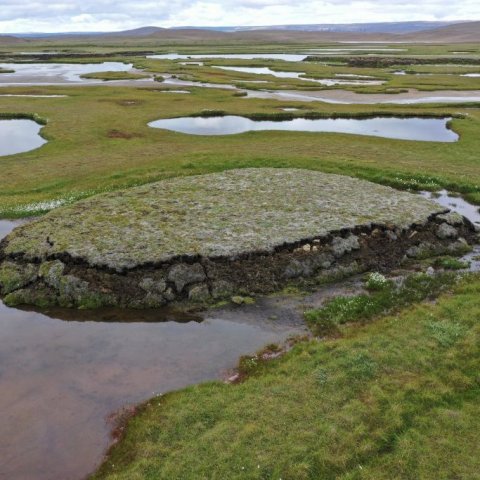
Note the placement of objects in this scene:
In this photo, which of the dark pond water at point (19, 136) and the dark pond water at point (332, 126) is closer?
the dark pond water at point (19, 136)

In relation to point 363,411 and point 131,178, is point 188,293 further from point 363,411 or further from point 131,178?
point 131,178

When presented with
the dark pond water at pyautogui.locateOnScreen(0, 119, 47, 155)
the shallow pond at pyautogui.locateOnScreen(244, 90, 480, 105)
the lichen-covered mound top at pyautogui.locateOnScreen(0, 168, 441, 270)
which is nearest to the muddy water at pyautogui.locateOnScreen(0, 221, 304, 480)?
the lichen-covered mound top at pyautogui.locateOnScreen(0, 168, 441, 270)

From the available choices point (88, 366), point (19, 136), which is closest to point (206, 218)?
point (88, 366)

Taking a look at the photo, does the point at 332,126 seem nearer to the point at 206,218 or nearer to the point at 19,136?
the point at 19,136

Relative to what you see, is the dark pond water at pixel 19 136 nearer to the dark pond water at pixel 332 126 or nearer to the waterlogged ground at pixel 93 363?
the dark pond water at pixel 332 126

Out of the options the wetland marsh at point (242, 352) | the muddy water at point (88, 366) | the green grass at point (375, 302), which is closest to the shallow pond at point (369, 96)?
the wetland marsh at point (242, 352)

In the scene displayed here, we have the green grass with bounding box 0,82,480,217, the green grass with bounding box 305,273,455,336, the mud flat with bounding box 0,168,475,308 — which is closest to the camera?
the green grass with bounding box 305,273,455,336

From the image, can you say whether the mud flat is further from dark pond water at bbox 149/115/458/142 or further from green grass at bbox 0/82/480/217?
→ dark pond water at bbox 149/115/458/142
